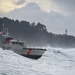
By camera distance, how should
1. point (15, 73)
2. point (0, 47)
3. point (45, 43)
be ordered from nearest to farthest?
1. point (15, 73)
2. point (0, 47)
3. point (45, 43)

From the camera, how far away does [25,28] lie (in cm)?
16712

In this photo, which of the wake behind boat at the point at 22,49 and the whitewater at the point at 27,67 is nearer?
the whitewater at the point at 27,67

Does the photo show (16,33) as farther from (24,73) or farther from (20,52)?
(24,73)

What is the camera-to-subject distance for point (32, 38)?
17075 centimetres

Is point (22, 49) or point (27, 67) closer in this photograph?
point (27, 67)

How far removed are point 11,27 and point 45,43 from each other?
45310mm

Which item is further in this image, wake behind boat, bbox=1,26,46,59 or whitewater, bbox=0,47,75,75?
wake behind boat, bbox=1,26,46,59

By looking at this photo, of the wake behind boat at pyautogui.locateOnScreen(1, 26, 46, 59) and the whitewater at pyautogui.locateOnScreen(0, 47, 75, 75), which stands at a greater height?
the wake behind boat at pyautogui.locateOnScreen(1, 26, 46, 59)

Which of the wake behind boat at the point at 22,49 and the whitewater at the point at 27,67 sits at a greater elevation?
the wake behind boat at the point at 22,49

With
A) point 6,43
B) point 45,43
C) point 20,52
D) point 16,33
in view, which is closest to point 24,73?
point 20,52

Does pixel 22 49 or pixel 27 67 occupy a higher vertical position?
pixel 22 49

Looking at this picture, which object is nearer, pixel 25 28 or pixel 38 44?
pixel 25 28

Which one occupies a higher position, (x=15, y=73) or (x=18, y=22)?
(x=18, y=22)

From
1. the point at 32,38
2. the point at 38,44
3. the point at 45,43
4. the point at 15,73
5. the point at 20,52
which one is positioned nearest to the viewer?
the point at 15,73
